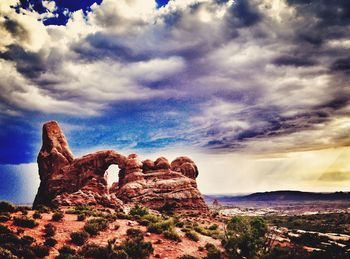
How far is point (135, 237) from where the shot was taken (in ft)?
94.2

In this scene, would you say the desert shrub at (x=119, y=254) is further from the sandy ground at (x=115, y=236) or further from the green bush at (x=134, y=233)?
the green bush at (x=134, y=233)

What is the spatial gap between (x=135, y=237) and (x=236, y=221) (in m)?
13.0

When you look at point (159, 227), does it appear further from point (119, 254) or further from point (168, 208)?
point (168, 208)

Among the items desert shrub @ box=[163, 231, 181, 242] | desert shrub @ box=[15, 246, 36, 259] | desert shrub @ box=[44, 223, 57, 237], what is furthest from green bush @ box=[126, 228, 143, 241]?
desert shrub @ box=[15, 246, 36, 259]

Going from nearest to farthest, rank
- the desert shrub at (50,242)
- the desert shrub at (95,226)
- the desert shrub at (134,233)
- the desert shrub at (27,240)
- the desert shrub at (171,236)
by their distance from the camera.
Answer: the desert shrub at (27,240)
the desert shrub at (50,242)
the desert shrub at (95,226)
the desert shrub at (134,233)
the desert shrub at (171,236)

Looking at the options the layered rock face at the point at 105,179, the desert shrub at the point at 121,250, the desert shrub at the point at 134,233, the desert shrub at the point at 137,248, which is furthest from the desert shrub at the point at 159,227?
the layered rock face at the point at 105,179

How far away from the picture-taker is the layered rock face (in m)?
68.1

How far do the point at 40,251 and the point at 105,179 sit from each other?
51.5m

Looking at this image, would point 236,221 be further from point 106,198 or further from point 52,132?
point 52,132

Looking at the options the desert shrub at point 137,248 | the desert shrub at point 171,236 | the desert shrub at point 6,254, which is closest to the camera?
the desert shrub at point 6,254

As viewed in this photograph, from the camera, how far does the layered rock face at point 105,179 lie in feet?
224

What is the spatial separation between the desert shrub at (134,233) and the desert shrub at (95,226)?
2.42 metres

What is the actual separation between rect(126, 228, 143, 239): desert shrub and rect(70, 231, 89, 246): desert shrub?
5.25 meters

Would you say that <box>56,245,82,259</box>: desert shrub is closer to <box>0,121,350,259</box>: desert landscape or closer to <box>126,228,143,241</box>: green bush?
<box>0,121,350,259</box>: desert landscape
